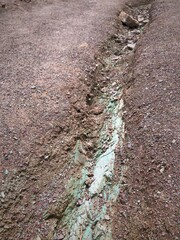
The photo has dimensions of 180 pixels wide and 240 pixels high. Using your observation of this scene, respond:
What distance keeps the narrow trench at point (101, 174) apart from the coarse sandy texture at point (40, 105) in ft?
1.85

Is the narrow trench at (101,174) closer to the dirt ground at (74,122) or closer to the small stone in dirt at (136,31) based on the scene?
the dirt ground at (74,122)

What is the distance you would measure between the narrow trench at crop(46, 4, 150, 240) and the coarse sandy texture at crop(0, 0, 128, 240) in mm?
565

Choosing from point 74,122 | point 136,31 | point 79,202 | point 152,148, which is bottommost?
point 79,202

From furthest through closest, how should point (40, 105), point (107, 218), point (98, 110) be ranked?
point (98, 110) → point (40, 105) → point (107, 218)

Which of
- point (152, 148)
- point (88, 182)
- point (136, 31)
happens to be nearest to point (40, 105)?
point (88, 182)

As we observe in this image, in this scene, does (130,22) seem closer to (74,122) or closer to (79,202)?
(74,122)

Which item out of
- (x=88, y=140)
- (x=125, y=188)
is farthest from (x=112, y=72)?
(x=125, y=188)

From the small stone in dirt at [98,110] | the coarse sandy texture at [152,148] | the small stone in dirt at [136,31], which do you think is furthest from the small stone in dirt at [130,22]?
the small stone in dirt at [98,110]

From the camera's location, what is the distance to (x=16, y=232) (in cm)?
808

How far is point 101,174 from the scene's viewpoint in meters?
9.82

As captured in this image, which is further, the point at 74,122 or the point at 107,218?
the point at 74,122

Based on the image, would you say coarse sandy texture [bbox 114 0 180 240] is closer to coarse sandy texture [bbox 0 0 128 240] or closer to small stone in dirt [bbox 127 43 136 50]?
small stone in dirt [bbox 127 43 136 50]

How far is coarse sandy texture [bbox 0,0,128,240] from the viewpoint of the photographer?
8797mm

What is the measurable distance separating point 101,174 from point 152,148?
7.46 feet
